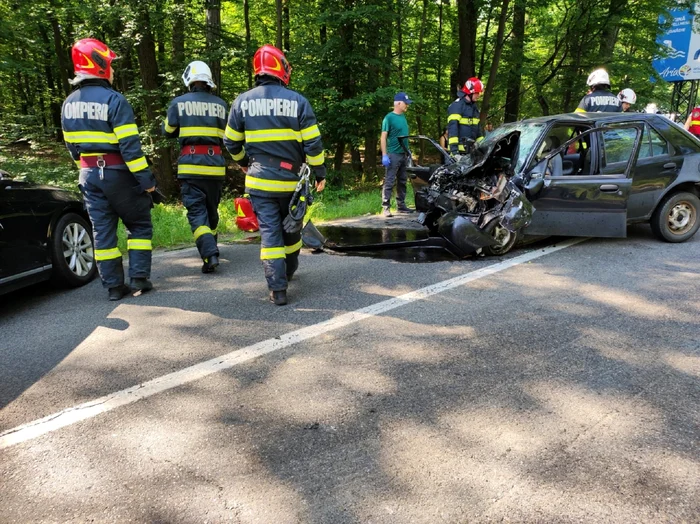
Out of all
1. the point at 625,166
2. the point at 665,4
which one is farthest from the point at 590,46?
the point at 625,166

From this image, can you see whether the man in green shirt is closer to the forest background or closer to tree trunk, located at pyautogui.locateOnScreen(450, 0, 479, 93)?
the forest background

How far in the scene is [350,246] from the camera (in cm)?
608

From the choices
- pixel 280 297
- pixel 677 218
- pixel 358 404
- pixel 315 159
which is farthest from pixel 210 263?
pixel 677 218

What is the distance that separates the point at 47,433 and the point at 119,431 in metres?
0.37

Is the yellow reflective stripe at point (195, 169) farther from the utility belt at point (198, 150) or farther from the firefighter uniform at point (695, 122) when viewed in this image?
the firefighter uniform at point (695, 122)

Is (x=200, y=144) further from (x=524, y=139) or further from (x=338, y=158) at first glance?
(x=338, y=158)

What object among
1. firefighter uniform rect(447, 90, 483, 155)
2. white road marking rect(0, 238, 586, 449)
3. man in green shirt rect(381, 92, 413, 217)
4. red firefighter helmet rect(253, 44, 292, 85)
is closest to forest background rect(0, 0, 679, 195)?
man in green shirt rect(381, 92, 413, 217)

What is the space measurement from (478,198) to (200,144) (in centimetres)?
317

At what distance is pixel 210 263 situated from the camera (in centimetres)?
517

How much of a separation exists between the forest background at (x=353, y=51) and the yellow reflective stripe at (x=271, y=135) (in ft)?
24.5

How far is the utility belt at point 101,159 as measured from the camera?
420 cm

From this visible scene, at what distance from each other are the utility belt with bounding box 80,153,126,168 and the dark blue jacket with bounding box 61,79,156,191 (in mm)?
26

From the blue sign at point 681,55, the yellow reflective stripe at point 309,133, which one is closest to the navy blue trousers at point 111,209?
the yellow reflective stripe at point 309,133

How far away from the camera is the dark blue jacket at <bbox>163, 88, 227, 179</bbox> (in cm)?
496
